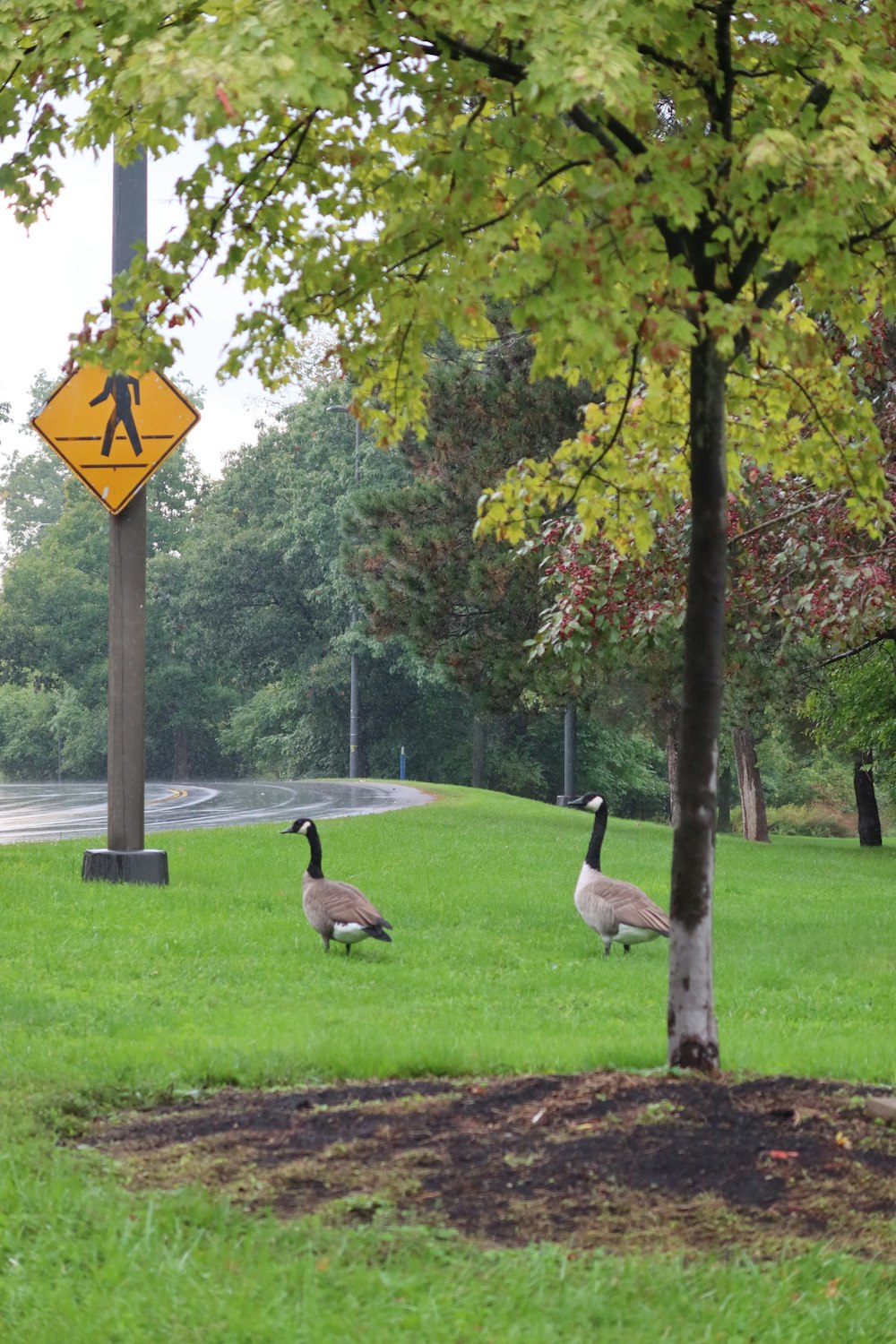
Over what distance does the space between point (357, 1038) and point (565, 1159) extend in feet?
9.18

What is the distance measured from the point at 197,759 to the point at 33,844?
5507 centimetres

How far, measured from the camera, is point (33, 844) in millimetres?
18047

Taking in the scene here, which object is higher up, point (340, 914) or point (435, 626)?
point (435, 626)

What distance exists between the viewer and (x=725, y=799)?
207 ft

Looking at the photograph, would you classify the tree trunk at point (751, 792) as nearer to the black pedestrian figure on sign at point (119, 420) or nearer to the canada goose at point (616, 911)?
the canada goose at point (616, 911)

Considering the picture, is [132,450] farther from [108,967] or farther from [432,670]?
[432,670]

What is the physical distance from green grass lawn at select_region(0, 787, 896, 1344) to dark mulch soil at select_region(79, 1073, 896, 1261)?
21 cm

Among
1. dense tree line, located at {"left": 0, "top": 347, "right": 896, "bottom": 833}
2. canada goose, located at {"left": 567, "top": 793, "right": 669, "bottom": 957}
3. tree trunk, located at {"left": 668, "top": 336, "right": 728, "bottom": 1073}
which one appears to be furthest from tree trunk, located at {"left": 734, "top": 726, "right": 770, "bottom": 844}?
tree trunk, located at {"left": 668, "top": 336, "right": 728, "bottom": 1073}

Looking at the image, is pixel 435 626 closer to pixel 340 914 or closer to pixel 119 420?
pixel 119 420

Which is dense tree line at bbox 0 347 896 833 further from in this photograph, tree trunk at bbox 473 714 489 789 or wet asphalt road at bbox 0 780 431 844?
wet asphalt road at bbox 0 780 431 844

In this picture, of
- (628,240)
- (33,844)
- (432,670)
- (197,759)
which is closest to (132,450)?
(33,844)

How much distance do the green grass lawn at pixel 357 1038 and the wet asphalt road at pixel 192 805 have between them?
3.50 m

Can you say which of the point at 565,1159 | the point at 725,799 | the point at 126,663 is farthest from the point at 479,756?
the point at 565,1159

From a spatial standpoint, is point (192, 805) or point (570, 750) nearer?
point (192, 805)
